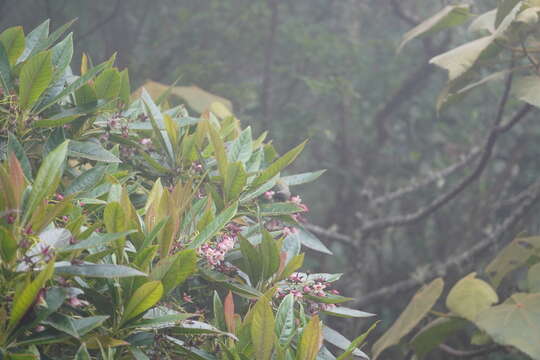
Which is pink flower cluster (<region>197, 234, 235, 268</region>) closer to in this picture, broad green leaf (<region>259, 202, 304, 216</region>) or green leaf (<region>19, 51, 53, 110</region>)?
broad green leaf (<region>259, 202, 304, 216</region>)

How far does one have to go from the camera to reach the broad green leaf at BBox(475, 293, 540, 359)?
1.57 metres

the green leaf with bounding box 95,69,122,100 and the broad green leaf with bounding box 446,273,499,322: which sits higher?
the green leaf with bounding box 95,69,122,100

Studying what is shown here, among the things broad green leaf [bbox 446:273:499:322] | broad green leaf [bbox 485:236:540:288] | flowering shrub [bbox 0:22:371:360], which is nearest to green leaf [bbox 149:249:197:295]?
flowering shrub [bbox 0:22:371:360]

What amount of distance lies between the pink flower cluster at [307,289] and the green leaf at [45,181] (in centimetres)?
47

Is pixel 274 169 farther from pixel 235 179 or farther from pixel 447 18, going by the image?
pixel 447 18

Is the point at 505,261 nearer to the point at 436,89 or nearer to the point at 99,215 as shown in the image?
the point at 99,215

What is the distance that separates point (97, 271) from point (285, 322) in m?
0.34

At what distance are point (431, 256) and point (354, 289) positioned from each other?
4.18 feet

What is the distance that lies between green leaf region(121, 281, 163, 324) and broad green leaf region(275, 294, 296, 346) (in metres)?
0.24

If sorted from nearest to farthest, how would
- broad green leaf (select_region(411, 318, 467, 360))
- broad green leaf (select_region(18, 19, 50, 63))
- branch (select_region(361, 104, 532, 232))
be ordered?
broad green leaf (select_region(18, 19, 50, 63)), broad green leaf (select_region(411, 318, 467, 360)), branch (select_region(361, 104, 532, 232))

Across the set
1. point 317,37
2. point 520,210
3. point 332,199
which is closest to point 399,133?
point 332,199

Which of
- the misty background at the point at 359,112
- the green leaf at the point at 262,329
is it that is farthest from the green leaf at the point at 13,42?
the misty background at the point at 359,112

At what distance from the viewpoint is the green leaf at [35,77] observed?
1015 millimetres

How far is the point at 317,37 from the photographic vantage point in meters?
3.73
